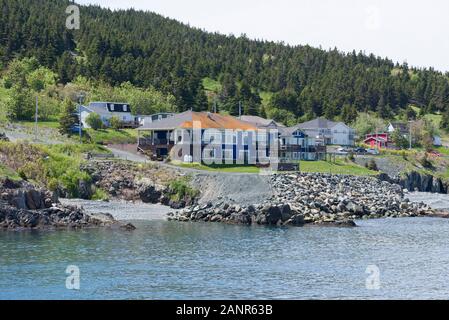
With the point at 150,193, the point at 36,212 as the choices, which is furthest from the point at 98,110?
the point at 36,212

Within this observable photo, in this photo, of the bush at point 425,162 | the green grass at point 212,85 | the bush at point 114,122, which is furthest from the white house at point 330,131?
the green grass at point 212,85

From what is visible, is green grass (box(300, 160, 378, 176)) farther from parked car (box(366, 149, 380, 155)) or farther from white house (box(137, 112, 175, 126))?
white house (box(137, 112, 175, 126))

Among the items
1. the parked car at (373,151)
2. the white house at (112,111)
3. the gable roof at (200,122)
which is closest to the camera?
the gable roof at (200,122)

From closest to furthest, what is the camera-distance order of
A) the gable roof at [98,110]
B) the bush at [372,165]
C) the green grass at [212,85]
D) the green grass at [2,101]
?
the green grass at [2,101] < the bush at [372,165] < the gable roof at [98,110] < the green grass at [212,85]

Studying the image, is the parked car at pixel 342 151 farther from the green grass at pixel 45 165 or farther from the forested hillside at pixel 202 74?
the green grass at pixel 45 165

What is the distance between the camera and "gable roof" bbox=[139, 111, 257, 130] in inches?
3821

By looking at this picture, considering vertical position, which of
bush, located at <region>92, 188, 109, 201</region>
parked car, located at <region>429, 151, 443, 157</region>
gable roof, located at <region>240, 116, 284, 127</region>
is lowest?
bush, located at <region>92, 188, 109, 201</region>

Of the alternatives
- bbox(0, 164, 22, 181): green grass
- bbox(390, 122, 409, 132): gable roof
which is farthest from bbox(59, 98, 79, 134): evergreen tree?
bbox(390, 122, 409, 132): gable roof

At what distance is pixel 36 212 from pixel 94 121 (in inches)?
2055

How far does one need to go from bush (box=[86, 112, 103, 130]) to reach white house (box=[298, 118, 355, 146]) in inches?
1380

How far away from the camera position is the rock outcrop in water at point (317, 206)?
68.1 metres

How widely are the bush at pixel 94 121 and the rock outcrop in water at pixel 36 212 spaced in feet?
156
